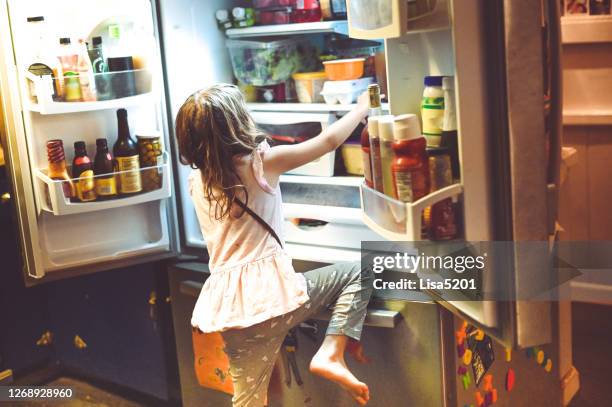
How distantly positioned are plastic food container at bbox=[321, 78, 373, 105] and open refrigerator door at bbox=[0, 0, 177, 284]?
556 mm

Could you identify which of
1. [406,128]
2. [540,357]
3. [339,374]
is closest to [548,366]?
[540,357]

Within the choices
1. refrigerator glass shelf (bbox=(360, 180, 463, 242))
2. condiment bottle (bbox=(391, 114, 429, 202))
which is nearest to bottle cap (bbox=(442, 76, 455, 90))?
condiment bottle (bbox=(391, 114, 429, 202))

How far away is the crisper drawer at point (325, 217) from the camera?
2.57 m

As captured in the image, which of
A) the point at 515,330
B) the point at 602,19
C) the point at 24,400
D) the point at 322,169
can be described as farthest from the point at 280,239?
the point at 602,19

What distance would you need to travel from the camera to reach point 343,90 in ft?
8.68

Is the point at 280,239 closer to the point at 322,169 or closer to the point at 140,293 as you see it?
the point at 322,169

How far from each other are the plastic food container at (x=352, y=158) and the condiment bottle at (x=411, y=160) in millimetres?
948

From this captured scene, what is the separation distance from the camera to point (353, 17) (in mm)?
2041

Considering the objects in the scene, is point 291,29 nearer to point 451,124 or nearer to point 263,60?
point 263,60

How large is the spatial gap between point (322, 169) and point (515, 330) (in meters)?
1.20

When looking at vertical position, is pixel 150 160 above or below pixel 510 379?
above

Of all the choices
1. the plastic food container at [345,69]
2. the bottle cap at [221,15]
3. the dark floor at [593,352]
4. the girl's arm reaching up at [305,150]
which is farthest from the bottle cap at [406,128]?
the dark floor at [593,352]

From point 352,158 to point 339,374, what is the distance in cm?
81

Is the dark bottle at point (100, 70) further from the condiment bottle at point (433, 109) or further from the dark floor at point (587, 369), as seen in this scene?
the dark floor at point (587, 369)
